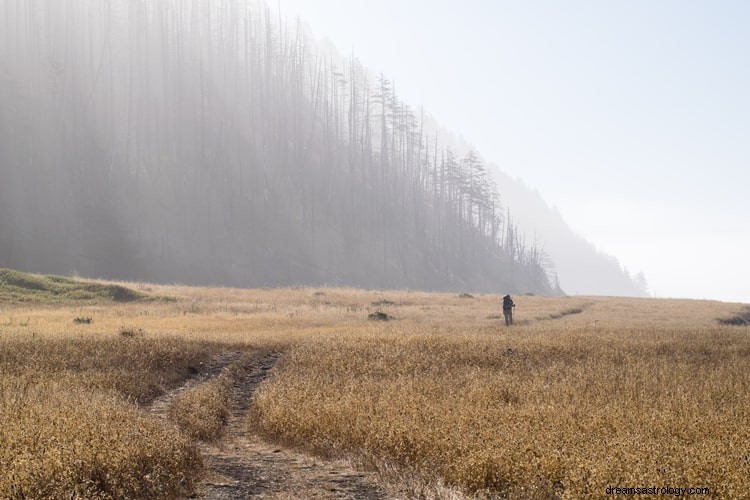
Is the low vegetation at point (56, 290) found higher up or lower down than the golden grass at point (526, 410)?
higher up

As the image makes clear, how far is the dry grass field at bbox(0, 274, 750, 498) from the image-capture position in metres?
7.39

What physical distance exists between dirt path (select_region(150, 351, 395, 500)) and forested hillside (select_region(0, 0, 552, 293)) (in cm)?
6386

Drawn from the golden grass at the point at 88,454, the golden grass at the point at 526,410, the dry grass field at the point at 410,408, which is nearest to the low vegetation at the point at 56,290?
the dry grass field at the point at 410,408

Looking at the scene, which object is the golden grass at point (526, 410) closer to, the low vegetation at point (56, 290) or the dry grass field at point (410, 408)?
the dry grass field at point (410, 408)

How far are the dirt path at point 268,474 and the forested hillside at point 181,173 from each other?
63858 mm

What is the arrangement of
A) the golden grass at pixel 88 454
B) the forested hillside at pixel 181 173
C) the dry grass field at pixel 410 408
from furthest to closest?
the forested hillside at pixel 181 173 → the dry grass field at pixel 410 408 → the golden grass at pixel 88 454

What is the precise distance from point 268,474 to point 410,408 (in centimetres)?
320

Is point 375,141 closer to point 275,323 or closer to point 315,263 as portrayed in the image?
point 315,263

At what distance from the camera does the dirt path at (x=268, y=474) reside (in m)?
7.93

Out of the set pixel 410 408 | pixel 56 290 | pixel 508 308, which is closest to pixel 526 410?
pixel 410 408

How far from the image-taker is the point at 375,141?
165 m

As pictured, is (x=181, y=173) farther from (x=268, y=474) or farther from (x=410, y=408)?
(x=268, y=474)

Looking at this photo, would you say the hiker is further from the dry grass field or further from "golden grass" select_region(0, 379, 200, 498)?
"golden grass" select_region(0, 379, 200, 498)

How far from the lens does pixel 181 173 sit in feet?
291
